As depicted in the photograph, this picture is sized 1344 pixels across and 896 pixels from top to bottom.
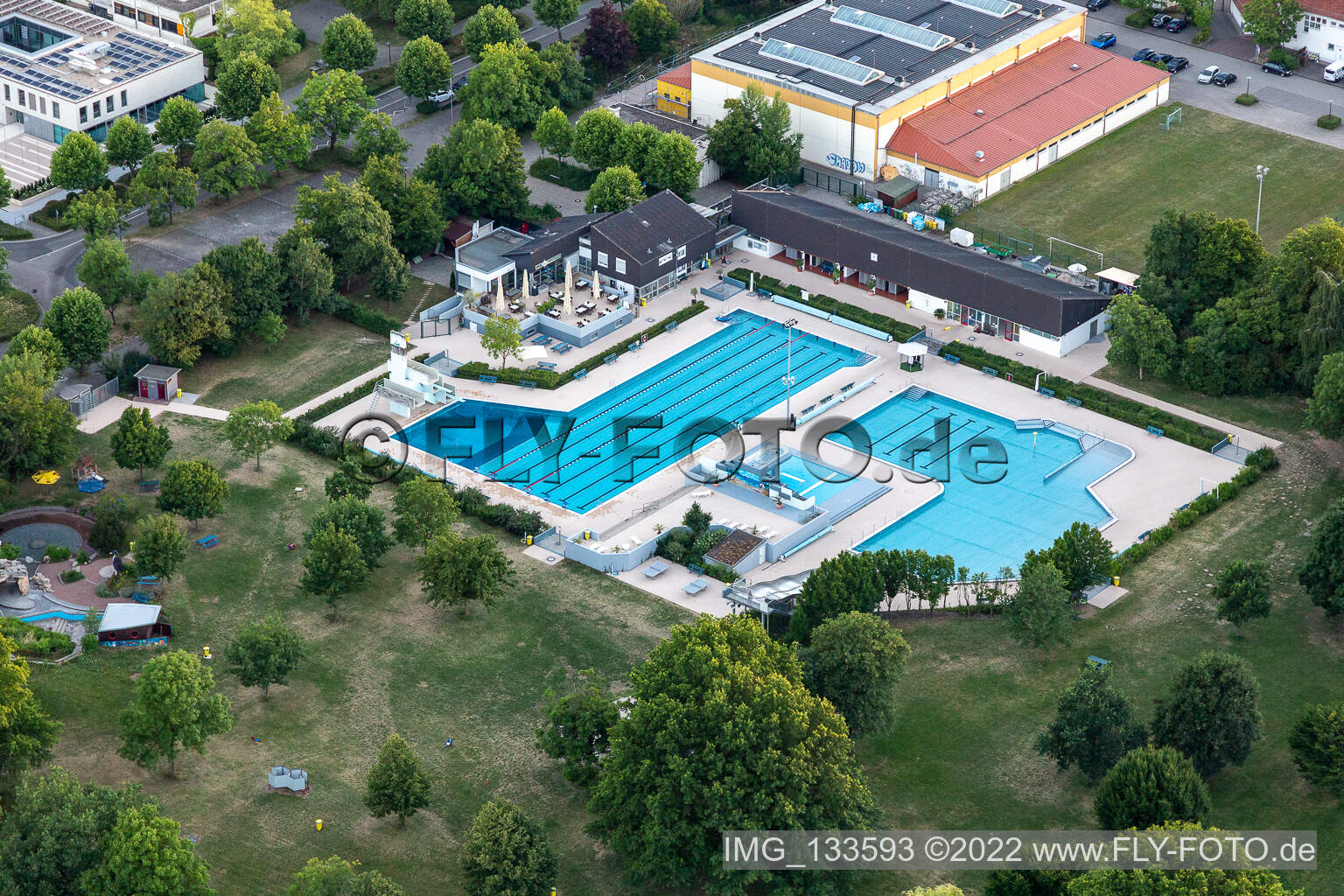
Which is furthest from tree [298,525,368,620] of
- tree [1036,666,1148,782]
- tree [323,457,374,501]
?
tree [1036,666,1148,782]

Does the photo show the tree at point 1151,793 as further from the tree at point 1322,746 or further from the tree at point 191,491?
the tree at point 191,491

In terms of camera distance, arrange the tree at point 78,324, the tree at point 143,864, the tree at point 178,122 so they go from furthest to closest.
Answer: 1. the tree at point 178,122
2. the tree at point 78,324
3. the tree at point 143,864

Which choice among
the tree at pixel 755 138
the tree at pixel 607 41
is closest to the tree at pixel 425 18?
the tree at pixel 607 41

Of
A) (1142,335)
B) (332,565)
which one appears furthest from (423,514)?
(1142,335)

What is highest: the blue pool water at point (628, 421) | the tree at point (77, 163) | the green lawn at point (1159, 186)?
the tree at point (77, 163)

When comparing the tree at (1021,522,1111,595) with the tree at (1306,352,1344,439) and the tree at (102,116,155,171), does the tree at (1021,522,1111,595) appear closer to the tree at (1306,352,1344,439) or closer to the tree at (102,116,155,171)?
the tree at (1306,352,1344,439)

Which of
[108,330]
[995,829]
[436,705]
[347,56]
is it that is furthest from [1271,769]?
[347,56]

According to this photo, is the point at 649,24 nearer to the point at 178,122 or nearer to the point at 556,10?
the point at 556,10
